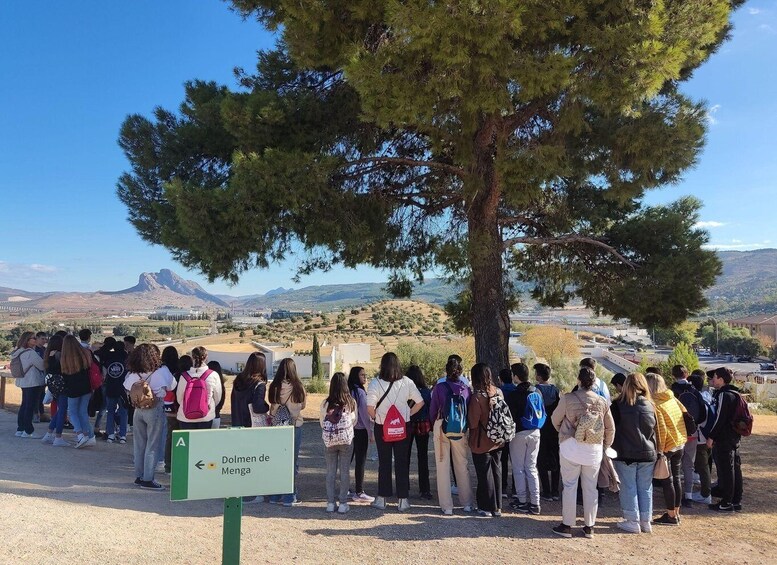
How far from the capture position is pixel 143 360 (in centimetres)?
664

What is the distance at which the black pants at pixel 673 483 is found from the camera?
5742 mm

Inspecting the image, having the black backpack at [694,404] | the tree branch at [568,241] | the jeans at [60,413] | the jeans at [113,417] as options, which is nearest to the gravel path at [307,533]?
the black backpack at [694,404]

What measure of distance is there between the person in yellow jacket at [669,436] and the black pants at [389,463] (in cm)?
259

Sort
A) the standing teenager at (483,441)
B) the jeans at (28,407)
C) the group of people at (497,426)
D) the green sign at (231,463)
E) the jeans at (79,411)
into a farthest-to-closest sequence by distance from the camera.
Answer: the jeans at (28,407) < the jeans at (79,411) < the standing teenager at (483,441) < the group of people at (497,426) < the green sign at (231,463)

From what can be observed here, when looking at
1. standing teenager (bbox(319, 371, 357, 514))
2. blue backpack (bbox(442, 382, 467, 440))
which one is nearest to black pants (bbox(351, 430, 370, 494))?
standing teenager (bbox(319, 371, 357, 514))

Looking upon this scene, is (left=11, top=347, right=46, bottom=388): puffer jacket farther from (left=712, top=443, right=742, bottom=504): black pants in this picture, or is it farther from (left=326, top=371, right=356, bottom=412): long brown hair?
(left=712, top=443, right=742, bottom=504): black pants

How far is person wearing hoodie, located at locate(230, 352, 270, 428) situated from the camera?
6.17 metres

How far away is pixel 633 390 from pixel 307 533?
3.43 metres

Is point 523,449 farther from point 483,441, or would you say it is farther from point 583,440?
point 583,440

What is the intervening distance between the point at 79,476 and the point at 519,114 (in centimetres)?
847

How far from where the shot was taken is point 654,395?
5.71m

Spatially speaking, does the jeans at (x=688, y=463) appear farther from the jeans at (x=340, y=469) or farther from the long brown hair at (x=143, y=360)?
the long brown hair at (x=143, y=360)

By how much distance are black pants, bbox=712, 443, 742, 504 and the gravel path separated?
0.24 metres

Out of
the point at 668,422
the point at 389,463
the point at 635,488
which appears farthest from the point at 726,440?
the point at 389,463
